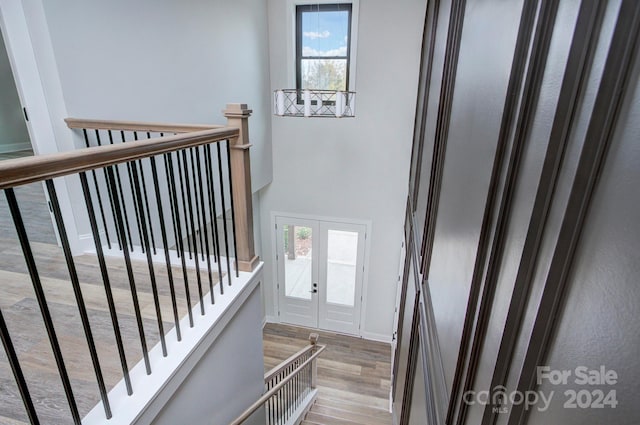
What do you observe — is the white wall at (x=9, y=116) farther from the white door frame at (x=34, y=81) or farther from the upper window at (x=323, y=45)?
the upper window at (x=323, y=45)

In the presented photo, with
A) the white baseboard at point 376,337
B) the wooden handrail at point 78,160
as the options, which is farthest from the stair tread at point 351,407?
the wooden handrail at point 78,160

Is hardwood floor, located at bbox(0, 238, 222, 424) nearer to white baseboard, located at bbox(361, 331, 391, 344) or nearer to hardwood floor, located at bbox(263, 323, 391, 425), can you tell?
hardwood floor, located at bbox(263, 323, 391, 425)

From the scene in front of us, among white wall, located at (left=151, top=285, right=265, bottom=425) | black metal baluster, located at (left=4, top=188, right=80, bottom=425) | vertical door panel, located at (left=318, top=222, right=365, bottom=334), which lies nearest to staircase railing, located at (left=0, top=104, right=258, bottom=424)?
black metal baluster, located at (left=4, top=188, right=80, bottom=425)

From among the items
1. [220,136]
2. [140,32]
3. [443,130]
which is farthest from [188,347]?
[140,32]

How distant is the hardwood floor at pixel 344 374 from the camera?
4.07 metres

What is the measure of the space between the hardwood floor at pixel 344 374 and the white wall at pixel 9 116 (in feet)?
15.1

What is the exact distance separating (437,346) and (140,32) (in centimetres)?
295

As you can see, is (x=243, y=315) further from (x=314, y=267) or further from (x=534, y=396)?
(x=314, y=267)

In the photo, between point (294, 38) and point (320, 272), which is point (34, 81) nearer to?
point (294, 38)

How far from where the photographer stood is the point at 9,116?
180 inches

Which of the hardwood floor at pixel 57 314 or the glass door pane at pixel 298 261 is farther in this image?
the glass door pane at pixel 298 261

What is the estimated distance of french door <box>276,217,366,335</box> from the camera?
5.42 metres

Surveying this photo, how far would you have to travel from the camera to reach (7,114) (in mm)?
4559

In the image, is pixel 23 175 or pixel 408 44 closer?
pixel 23 175
